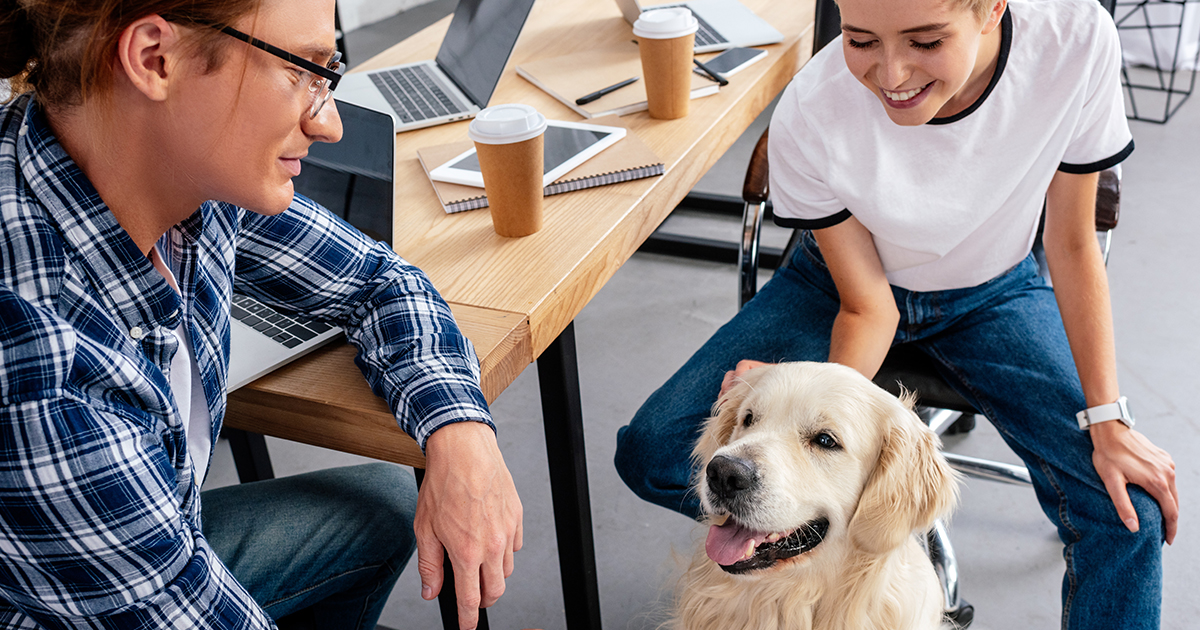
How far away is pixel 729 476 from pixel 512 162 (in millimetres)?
490

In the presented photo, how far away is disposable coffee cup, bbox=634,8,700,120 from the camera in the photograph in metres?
1.43

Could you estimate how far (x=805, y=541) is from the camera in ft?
3.59

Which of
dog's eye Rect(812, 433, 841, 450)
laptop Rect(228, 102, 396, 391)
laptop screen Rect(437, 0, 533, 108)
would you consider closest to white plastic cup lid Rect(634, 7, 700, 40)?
laptop screen Rect(437, 0, 533, 108)

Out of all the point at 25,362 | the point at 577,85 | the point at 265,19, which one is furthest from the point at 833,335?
the point at 25,362

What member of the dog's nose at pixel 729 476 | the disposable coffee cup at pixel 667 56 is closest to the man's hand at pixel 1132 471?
the dog's nose at pixel 729 476

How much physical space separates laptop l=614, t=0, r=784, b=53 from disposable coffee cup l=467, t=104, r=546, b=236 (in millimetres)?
762

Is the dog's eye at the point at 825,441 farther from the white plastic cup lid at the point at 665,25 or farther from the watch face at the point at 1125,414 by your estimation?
the white plastic cup lid at the point at 665,25

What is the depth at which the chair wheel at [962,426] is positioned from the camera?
6.83ft

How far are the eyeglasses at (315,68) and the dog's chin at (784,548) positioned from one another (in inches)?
27.8

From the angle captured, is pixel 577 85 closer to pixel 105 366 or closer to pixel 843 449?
pixel 843 449

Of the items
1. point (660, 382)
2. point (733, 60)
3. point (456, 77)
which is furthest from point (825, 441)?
point (660, 382)

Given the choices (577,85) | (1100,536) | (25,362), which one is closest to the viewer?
(25,362)

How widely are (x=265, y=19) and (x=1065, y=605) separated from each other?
50.0 inches

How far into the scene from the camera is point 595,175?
1.34 m
